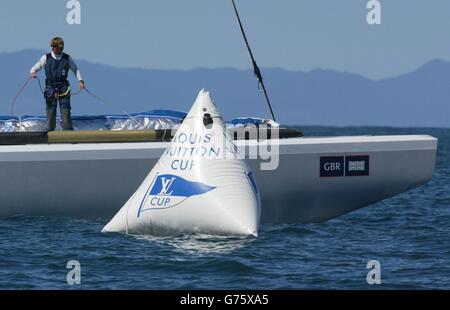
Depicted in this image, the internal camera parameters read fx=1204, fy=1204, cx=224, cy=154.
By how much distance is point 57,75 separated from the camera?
1399cm

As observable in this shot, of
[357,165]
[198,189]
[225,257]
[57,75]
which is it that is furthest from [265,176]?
[57,75]

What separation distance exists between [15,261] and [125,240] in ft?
4.78

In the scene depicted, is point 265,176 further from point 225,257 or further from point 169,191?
point 225,257

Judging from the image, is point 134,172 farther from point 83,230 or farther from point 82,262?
point 82,262

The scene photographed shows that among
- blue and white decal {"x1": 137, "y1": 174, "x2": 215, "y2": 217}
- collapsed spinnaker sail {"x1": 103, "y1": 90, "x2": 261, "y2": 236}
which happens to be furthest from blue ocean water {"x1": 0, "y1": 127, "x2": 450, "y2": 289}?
blue and white decal {"x1": 137, "y1": 174, "x2": 215, "y2": 217}

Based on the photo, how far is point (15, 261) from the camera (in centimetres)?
1134

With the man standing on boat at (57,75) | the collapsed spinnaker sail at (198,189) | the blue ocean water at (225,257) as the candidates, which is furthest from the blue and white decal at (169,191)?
the man standing on boat at (57,75)

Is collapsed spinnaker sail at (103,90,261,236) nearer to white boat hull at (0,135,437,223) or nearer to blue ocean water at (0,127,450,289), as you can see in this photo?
blue ocean water at (0,127,450,289)

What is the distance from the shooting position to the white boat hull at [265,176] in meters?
13.2

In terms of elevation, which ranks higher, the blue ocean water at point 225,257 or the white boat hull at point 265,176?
the white boat hull at point 265,176

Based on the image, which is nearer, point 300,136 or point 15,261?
point 15,261

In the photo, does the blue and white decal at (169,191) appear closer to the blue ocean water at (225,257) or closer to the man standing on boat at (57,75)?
the blue ocean water at (225,257)

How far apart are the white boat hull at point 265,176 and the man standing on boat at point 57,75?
855mm
